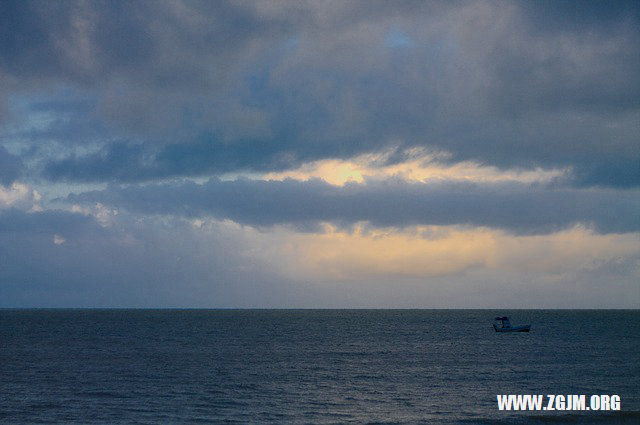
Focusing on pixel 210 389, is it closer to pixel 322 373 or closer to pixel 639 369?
pixel 322 373

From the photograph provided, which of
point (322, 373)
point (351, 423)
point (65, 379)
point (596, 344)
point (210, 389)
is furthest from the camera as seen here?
point (596, 344)

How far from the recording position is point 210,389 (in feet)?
163

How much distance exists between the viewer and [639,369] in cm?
6122

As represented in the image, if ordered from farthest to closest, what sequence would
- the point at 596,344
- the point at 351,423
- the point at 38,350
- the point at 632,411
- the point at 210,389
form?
the point at 596,344
the point at 38,350
the point at 210,389
the point at 632,411
the point at 351,423

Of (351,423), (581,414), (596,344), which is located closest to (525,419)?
(581,414)

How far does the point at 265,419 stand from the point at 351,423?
5694mm

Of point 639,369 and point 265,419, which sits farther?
point 639,369

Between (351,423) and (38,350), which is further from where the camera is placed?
(38,350)

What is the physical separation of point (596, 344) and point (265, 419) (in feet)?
249

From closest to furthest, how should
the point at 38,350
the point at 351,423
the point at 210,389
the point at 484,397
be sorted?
the point at 351,423 → the point at 484,397 → the point at 210,389 → the point at 38,350

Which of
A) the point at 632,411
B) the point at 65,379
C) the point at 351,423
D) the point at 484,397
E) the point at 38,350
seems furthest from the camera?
the point at 38,350

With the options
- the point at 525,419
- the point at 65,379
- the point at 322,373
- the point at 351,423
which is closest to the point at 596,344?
the point at 322,373

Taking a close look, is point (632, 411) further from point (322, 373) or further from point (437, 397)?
point (322, 373)

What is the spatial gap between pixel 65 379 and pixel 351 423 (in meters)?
32.0
